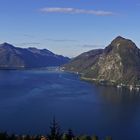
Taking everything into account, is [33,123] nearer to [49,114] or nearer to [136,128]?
[49,114]

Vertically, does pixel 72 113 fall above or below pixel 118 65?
below

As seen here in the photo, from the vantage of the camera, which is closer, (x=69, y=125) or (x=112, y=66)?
(x=69, y=125)

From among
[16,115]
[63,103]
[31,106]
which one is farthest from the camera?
[63,103]

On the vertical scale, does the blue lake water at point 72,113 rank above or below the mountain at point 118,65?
below

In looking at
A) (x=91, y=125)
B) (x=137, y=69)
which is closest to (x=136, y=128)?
(x=91, y=125)

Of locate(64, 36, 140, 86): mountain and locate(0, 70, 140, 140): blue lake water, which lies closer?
locate(0, 70, 140, 140): blue lake water

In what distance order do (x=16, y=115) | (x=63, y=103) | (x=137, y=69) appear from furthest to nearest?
(x=137, y=69) → (x=63, y=103) → (x=16, y=115)

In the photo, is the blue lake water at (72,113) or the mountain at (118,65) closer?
the blue lake water at (72,113)

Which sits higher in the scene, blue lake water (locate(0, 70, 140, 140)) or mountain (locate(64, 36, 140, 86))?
mountain (locate(64, 36, 140, 86))

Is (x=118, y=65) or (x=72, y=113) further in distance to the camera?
(x=118, y=65)

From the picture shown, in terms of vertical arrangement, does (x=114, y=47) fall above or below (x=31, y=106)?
above
